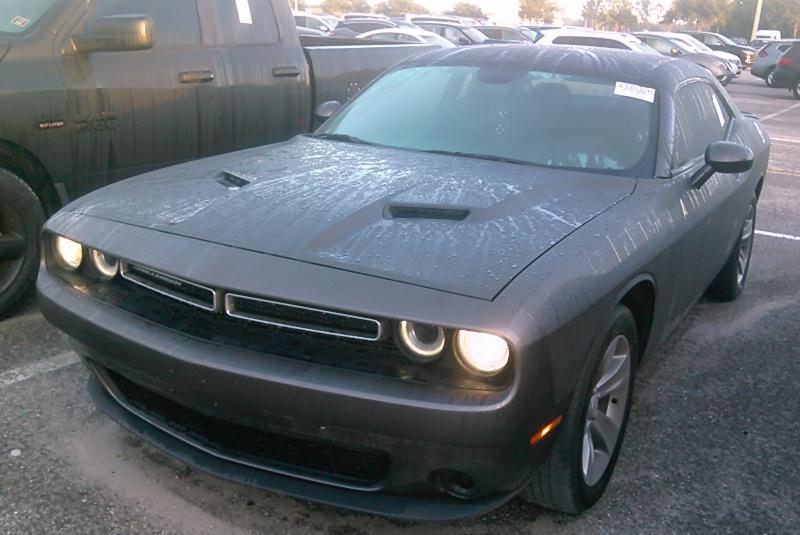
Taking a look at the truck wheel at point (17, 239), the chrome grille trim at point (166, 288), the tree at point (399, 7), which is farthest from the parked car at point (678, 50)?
the tree at point (399, 7)

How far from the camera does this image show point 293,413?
7.93 ft

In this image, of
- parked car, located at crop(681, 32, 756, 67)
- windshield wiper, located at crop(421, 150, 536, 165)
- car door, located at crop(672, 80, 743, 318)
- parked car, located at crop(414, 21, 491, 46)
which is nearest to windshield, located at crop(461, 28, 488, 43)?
parked car, located at crop(414, 21, 491, 46)

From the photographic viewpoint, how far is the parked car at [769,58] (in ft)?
85.6

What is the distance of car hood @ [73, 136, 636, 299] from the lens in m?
2.54

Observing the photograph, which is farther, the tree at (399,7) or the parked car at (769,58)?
the tree at (399,7)

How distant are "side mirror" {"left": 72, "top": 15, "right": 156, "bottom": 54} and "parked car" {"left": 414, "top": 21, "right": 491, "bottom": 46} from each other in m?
21.9

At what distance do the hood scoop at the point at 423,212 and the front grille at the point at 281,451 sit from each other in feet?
2.61

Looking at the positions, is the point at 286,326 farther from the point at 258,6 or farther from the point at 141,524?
the point at 258,6

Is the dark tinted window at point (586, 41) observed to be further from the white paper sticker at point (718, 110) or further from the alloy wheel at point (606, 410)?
the alloy wheel at point (606, 410)

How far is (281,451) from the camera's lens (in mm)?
2615

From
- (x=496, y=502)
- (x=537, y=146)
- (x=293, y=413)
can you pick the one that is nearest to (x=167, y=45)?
(x=537, y=146)

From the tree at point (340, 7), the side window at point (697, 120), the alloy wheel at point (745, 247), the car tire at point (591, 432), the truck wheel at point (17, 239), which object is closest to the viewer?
the car tire at point (591, 432)

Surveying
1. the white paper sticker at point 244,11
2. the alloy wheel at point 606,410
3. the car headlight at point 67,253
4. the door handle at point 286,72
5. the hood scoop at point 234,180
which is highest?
the white paper sticker at point 244,11

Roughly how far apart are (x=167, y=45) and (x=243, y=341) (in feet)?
9.96
